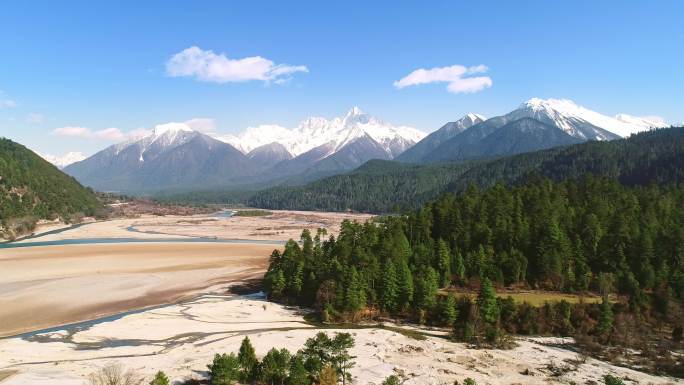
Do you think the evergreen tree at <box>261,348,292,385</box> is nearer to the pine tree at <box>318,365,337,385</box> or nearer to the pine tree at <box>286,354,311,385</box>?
the pine tree at <box>286,354,311,385</box>

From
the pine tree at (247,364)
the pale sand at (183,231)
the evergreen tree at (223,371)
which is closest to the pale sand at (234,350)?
the evergreen tree at (223,371)

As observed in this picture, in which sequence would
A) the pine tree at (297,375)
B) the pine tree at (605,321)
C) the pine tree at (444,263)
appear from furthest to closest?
1. the pine tree at (444,263)
2. the pine tree at (605,321)
3. the pine tree at (297,375)

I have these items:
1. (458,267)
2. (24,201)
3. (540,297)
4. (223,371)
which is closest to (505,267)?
(458,267)

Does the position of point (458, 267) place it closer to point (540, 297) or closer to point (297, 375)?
point (540, 297)

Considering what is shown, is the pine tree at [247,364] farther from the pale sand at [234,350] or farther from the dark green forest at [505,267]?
the dark green forest at [505,267]

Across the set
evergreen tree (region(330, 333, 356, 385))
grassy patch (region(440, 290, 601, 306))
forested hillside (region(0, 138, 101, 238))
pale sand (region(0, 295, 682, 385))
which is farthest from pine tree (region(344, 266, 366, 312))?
forested hillside (region(0, 138, 101, 238))

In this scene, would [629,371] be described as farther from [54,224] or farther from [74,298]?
[54,224]
